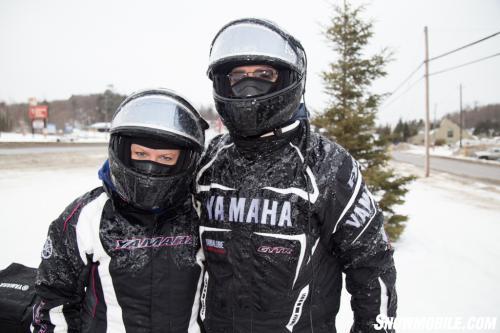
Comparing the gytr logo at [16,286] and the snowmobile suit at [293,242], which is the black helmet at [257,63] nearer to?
the snowmobile suit at [293,242]

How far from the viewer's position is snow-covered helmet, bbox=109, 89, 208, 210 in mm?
1709

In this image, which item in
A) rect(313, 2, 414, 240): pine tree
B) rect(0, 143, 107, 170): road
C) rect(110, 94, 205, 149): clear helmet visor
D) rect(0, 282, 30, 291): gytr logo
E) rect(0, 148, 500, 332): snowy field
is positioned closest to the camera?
rect(110, 94, 205, 149): clear helmet visor

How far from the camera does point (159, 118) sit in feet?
5.87

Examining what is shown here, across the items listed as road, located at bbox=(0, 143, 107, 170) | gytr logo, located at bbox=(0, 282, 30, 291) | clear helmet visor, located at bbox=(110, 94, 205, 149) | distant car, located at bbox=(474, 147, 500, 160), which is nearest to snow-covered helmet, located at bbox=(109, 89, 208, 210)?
clear helmet visor, located at bbox=(110, 94, 205, 149)

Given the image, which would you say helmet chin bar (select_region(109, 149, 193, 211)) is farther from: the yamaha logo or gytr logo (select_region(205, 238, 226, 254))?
the yamaha logo

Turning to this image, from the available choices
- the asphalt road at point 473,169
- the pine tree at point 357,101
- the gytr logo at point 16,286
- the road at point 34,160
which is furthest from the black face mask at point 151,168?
the asphalt road at point 473,169

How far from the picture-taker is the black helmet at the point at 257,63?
1650 millimetres

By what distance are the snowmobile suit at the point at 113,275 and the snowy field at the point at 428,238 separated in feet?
8.97

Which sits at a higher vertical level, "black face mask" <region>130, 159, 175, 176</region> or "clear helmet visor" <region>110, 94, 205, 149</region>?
"clear helmet visor" <region>110, 94, 205, 149</region>

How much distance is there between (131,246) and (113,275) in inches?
6.4

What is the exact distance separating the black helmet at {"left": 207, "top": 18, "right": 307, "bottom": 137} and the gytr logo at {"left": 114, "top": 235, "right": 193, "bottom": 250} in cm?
65

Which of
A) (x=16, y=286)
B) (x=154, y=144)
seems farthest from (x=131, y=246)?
(x=16, y=286)

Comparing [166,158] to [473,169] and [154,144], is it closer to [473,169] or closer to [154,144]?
[154,144]

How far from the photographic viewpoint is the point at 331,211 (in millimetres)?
1548
